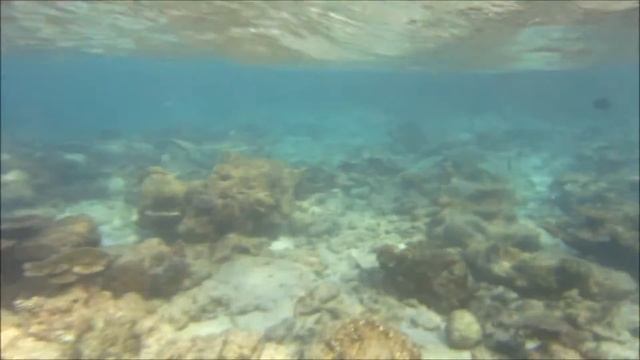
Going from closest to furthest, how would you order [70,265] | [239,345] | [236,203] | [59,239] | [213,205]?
[239,345], [70,265], [59,239], [213,205], [236,203]

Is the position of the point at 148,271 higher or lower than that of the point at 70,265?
lower

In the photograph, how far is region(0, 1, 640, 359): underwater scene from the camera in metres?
9.60

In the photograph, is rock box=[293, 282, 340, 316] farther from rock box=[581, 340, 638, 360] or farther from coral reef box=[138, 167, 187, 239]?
coral reef box=[138, 167, 187, 239]

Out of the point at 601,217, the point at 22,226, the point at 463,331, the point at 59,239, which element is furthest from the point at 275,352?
the point at 601,217

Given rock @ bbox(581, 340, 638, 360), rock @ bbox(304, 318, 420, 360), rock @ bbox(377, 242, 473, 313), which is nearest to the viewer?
rock @ bbox(304, 318, 420, 360)


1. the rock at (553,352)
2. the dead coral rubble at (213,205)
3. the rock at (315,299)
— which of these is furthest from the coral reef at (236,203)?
the rock at (553,352)

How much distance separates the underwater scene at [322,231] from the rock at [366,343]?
33mm

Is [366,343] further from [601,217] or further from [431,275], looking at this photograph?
[601,217]

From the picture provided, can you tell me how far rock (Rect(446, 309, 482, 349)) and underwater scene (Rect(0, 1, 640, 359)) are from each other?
4 centimetres

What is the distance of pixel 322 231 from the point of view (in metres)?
16.2

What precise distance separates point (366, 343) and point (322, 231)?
8.66 m

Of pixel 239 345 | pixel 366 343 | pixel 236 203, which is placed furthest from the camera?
pixel 236 203

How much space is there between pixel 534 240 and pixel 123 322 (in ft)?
36.5

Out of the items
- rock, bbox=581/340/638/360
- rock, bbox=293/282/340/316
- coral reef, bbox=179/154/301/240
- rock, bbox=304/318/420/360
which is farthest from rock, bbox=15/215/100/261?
rock, bbox=581/340/638/360
